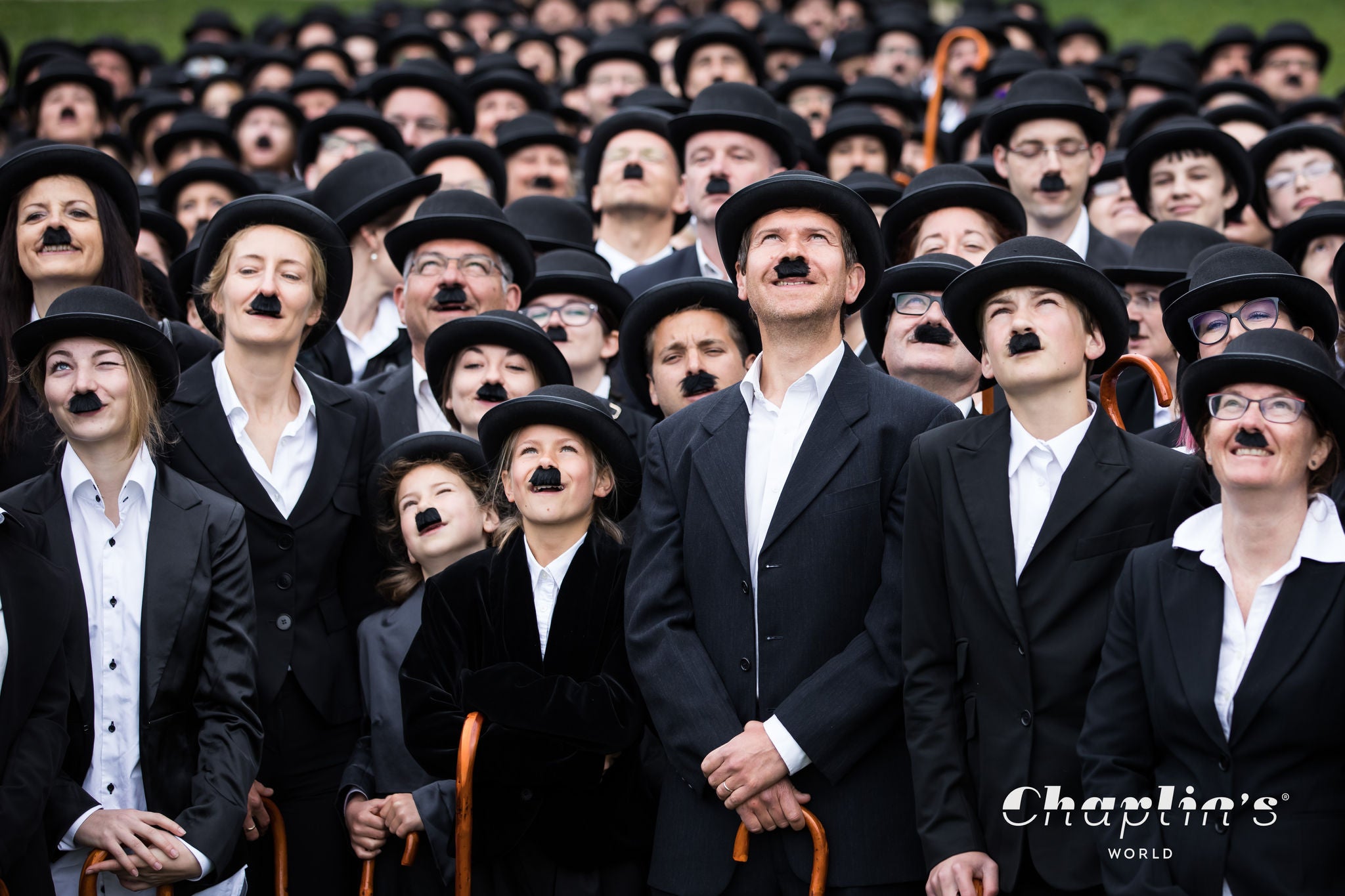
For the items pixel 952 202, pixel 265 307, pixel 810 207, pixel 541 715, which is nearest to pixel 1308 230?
pixel 952 202

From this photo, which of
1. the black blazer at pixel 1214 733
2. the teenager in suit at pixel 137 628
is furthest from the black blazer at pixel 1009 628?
the teenager in suit at pixel 137 628

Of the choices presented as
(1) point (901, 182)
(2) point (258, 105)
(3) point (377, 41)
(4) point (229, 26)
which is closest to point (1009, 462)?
(1) point (901, 182)

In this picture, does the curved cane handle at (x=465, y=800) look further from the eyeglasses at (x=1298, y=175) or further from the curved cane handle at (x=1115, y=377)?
the eyeglasses at (x=1298, y=175)

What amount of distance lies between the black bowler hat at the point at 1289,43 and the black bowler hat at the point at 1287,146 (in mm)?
4320

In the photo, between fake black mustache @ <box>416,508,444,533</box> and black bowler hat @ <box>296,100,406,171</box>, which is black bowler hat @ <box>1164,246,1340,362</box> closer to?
fake black mustache @ <box>416,508,444,533</box>

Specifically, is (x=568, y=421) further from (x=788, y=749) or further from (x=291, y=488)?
(x=788, y=749)

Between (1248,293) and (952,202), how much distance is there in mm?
1673

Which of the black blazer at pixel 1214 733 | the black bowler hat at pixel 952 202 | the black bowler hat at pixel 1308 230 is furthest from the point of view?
the black bowler hat at pixel 1308 230

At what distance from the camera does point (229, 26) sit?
52.3ft

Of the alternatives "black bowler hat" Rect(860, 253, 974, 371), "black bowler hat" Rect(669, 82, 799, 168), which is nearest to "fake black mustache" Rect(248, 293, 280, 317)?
"black bowler hat" Rect(860, 253, 974, 371)

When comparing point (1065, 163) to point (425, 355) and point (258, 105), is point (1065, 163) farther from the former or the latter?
point (258, 105)

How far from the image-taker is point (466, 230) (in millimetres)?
6441

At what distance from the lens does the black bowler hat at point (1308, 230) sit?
626 centimetres

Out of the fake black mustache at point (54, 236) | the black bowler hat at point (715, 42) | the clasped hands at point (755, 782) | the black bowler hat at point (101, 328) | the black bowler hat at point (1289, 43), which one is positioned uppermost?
the black bowler hat at point (1289, 43)
